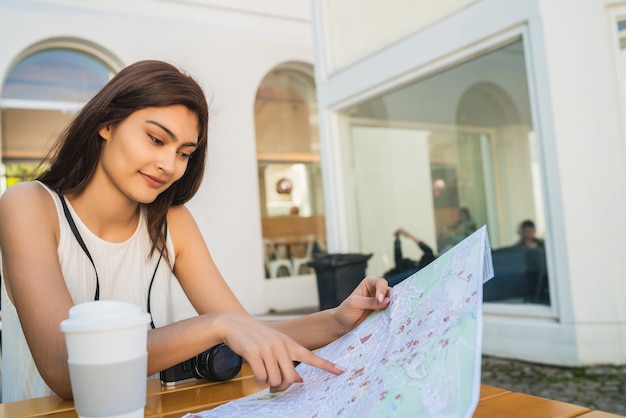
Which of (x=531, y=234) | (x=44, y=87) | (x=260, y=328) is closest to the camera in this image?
(x=260, y=328)

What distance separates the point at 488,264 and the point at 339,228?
17.4 ft

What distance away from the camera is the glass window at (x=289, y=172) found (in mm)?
8820

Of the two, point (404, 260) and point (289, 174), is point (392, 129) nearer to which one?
point (404, 260)

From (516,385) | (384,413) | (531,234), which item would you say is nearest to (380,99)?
(531,234)

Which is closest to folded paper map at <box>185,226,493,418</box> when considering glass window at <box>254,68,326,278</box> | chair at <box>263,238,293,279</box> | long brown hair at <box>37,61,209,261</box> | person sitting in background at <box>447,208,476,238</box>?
long brown hair at <box>37,61,209,261</box>

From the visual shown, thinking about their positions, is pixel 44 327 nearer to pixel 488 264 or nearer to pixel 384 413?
pixel 384 413

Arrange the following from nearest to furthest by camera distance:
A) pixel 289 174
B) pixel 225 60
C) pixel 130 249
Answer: pixel 130 249
pixel 225 60
pixel 289 174

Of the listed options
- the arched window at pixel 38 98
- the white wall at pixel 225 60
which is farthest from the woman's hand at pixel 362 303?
the arched window at pixel 38 98

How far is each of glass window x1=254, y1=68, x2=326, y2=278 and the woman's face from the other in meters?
7.18

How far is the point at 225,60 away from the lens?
8.24m

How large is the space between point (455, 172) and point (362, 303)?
175 inches

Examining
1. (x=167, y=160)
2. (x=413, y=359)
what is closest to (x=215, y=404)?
(x=413, y=359)

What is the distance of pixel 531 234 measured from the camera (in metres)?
4.64

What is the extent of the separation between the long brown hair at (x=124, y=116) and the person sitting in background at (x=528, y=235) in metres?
3.65
